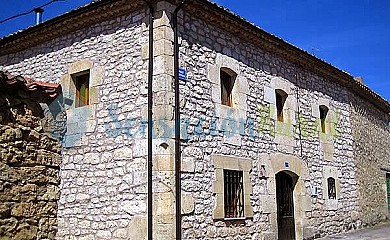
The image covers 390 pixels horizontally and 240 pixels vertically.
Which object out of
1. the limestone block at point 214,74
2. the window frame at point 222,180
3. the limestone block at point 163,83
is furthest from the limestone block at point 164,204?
the limestone block at point 214,74

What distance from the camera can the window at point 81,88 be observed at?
8969 mm

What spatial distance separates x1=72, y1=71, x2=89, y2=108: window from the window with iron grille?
10.1ft

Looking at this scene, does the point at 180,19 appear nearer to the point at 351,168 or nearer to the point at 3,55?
the point at 3,55

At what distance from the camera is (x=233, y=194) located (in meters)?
8.84

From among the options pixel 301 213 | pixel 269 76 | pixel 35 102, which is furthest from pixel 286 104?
pixel 35 102

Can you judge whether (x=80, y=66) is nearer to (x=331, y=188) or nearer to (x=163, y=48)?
(x=163, y=48)

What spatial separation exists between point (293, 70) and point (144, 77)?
4859 millimetres

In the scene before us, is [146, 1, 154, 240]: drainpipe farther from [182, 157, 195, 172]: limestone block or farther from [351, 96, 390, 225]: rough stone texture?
[351, 96, 390, 225]: rough stone texture

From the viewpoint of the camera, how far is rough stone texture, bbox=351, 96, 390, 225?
13930 mm

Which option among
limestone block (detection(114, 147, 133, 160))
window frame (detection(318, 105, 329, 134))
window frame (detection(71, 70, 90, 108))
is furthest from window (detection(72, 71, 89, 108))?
window frame (detection(318, 105, 329, 134))

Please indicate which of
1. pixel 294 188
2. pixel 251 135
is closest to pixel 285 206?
pixel 294 188

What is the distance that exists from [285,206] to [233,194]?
2.22 metres

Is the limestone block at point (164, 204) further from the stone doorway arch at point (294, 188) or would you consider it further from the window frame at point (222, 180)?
the stone doorway arch at point (294, 188)

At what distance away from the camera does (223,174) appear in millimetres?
8547
